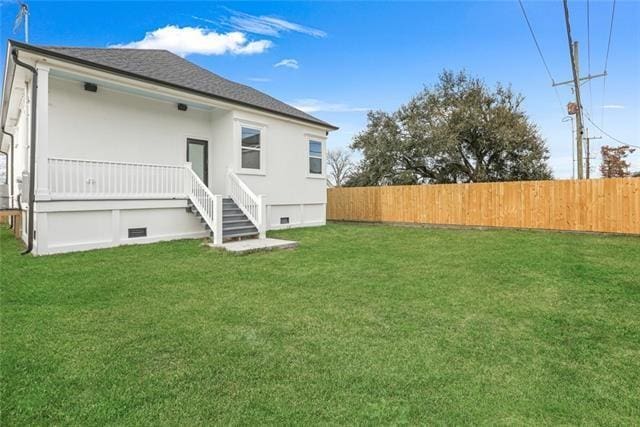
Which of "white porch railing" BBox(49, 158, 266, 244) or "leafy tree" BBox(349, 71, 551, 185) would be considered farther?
"leafy tree" BBox(349, 71, 551, 185)

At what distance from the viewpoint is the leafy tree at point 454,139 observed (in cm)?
1756

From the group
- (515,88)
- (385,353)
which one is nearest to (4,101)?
(385,353)

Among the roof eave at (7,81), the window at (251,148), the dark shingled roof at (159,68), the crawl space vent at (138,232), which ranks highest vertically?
the dark shingled roof at (159,68)

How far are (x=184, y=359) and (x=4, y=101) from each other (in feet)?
37.7

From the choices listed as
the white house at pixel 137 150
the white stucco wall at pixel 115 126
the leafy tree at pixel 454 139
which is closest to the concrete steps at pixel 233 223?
the white house at pixel 137 150

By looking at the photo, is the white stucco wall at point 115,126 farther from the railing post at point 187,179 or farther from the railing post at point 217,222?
the railing post at point 217,222

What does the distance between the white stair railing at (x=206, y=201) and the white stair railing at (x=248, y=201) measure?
0.96 metres

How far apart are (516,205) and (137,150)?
1132 cm

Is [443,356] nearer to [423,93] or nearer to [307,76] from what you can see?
[307,76]

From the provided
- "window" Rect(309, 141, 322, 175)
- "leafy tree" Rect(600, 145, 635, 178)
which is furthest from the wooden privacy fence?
"leafy tree" Rect(600, 145, 635, 178)

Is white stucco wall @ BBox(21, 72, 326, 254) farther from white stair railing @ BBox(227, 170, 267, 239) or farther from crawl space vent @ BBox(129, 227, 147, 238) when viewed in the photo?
white stair railing @ BBox(227, 170, 267, 239)

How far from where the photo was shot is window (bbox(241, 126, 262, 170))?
10281 millimetres

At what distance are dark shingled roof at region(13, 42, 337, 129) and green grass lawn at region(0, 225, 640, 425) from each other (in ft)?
14.3

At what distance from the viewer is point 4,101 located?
31.8 ft
